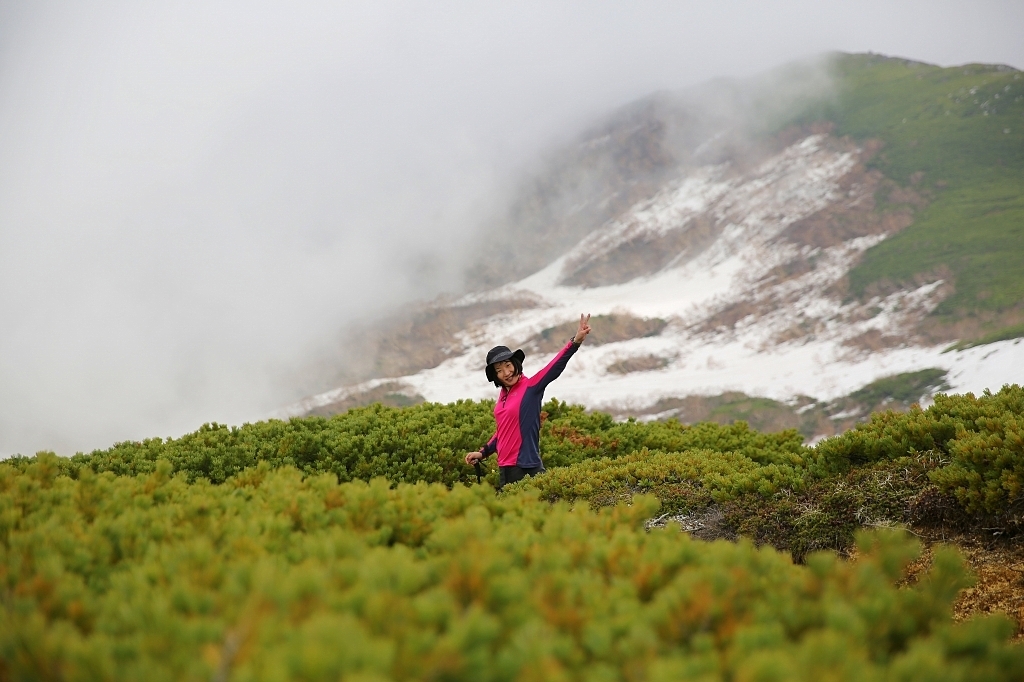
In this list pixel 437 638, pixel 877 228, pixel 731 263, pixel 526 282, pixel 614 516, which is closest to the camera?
pixel 437 638

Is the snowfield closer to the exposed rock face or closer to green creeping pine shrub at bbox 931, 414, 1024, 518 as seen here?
the exposed rock face

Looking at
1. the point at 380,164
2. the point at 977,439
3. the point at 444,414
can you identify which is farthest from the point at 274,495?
the point at 380,164

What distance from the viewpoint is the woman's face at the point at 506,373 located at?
788cm

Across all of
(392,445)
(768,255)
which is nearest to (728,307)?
(768,255)

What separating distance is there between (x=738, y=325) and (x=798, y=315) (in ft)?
17.8

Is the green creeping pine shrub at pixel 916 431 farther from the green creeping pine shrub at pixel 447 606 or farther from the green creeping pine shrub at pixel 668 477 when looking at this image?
the green creeping pine shrub at pixel 447 606

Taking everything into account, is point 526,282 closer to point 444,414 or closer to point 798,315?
point 798,315

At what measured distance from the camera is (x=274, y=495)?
3885 mm

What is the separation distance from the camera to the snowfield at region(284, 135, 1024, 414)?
4844 centimetres

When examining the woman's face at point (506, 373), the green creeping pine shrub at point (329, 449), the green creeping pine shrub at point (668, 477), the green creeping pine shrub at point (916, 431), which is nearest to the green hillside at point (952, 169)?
the green creeping pine shrub at point (916, 431)

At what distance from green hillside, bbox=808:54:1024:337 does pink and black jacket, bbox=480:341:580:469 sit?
51.0 m

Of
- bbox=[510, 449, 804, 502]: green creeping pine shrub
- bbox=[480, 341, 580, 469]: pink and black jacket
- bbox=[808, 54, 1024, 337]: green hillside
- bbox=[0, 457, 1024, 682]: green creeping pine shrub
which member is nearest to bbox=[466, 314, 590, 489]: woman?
bbox=[480, 341, 580, 469]: pink and black jacket

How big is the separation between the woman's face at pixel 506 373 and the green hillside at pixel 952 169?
5126 cm

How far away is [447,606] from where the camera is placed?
218 cm
